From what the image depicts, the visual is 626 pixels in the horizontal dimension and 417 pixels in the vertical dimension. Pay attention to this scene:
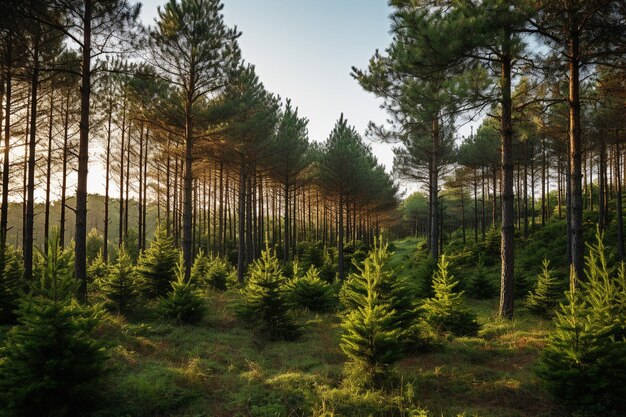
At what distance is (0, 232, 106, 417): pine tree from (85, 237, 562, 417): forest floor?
1.46ft

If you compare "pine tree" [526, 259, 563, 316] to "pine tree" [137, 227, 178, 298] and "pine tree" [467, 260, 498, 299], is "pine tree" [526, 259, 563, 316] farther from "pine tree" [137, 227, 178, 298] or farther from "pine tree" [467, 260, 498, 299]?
"pine tree" [137, 227, 178, 298]

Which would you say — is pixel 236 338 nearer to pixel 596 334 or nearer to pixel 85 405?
pixel 85 405

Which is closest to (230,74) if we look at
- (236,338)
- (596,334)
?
(236,338)

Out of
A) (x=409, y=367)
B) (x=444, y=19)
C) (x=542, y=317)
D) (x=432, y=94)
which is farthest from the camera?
(x=542, y=317)

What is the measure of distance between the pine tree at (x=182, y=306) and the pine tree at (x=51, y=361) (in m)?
5.46

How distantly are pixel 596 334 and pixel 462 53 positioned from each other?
7810 millimetres

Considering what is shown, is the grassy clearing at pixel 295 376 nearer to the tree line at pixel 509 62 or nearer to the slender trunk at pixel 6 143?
the tree line at pixel 509 62

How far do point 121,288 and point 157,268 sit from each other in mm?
1811

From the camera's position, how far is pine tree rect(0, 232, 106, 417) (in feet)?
15.3

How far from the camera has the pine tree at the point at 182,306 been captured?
1060 cm

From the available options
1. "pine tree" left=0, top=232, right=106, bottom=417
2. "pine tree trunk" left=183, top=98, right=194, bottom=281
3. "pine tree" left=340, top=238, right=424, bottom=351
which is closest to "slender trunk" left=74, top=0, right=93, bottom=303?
"pine tree trunk" left=183, top=98, right=194, bottom=281

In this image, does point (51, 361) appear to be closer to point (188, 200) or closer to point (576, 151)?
point (188, 200)

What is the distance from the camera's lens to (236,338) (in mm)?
9734

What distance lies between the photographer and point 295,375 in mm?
6613
